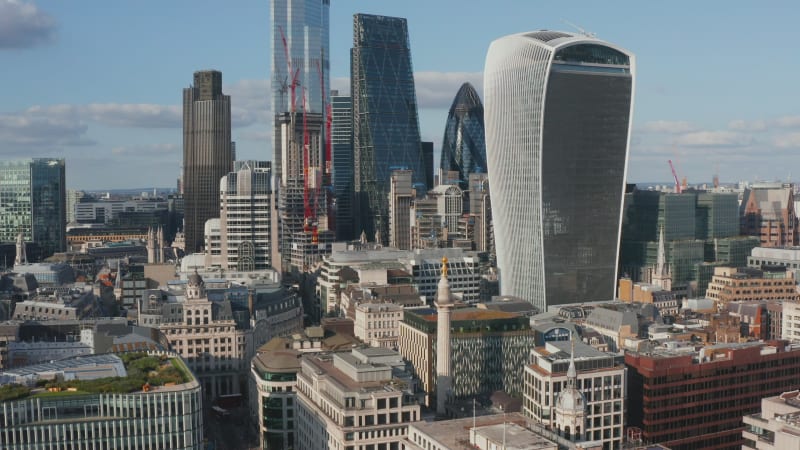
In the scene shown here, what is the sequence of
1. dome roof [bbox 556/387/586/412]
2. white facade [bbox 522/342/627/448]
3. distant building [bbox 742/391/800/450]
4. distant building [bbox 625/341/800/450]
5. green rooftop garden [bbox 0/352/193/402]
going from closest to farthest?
1. distant building [bbox 742/391/800/450]
2. green rooftop garden [bbox 0/352/193/402]
3. dome roof [bbox 556/387/586/412]
4. white facade [bbox 522/342/627/448]
5. distant building [bbox 625/341/800/450]

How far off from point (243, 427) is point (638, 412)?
7657cm

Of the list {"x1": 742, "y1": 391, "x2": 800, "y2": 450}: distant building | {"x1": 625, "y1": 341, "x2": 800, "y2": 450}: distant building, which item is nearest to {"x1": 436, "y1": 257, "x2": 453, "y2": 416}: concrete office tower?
{"x1": 625, "y1": 341, "x2": 800, "y2": 450}: distant building

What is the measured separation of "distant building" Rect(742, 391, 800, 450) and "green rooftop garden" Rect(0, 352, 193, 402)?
254 feet

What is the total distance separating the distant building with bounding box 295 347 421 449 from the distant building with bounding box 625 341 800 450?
132 ft

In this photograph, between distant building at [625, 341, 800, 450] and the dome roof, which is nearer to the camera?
the dome roof

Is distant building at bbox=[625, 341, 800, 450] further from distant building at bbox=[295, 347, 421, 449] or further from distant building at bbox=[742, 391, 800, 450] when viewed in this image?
distant building at bbox=[295, 347, 421, 449]

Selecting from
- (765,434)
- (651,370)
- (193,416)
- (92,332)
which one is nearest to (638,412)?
(651,370)

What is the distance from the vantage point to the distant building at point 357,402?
434 ft

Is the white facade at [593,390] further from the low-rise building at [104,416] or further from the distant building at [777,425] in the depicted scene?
the low-rise building at [104,416]

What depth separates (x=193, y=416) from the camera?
120 metres

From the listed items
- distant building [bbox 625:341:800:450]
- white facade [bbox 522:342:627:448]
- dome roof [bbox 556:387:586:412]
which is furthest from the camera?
distant building [bbox 625:341:800:450]

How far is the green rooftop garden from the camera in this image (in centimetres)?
11706

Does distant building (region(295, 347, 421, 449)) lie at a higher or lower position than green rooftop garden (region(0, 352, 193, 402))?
lower

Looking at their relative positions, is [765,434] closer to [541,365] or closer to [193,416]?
[541,365]
